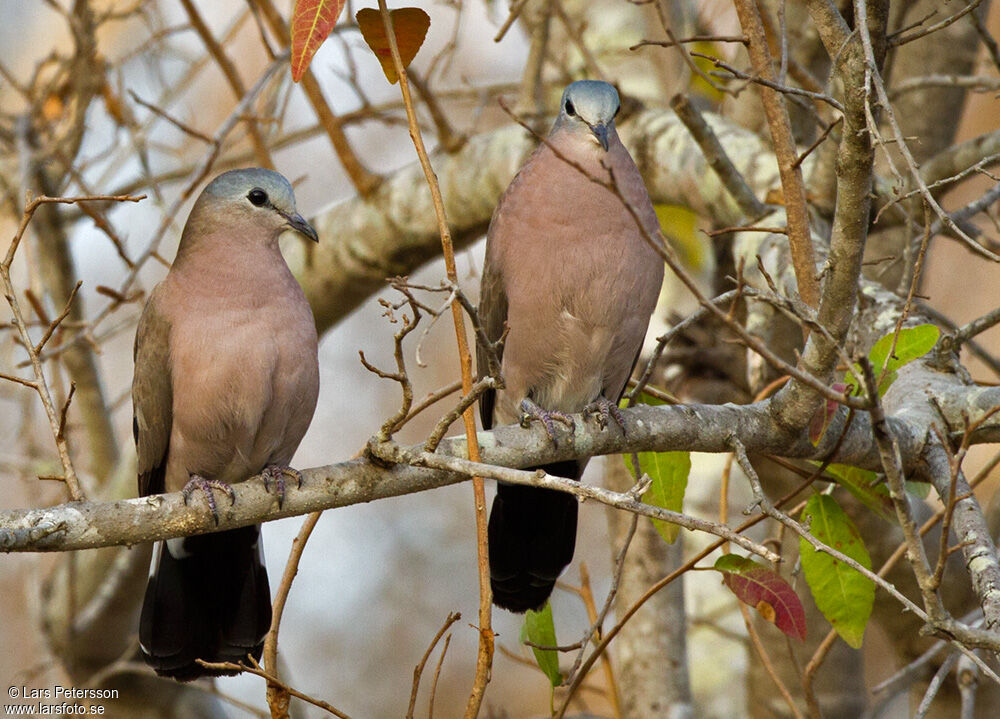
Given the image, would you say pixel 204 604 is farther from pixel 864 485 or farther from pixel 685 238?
pixel 685 238

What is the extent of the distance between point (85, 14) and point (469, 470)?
3.82 metres

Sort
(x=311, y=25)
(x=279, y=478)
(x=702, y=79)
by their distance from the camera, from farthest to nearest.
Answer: (x=702, y=79) → (x=279, y=478) → (x=311, y=25)

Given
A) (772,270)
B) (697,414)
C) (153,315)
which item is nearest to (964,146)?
(772,270)

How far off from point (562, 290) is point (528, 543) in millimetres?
813

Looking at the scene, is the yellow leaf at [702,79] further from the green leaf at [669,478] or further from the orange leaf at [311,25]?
the orange leaf at [311,25]

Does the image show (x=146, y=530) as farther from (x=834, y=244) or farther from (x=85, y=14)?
(x=85, y=14)

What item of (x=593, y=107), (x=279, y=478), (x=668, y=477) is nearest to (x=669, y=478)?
(x=668, y=477)

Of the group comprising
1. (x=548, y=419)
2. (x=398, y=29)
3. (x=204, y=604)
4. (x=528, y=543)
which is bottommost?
(x=204, y=604)

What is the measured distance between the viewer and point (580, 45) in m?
4.67

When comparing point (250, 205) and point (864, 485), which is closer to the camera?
point (864, 485)

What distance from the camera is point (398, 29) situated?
2.64m

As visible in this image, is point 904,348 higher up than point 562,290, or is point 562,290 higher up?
point 562,290

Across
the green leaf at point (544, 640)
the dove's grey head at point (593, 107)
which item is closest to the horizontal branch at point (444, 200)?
the dove's grey head at point (593, 107)

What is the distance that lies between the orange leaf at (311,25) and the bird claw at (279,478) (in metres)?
0.94
